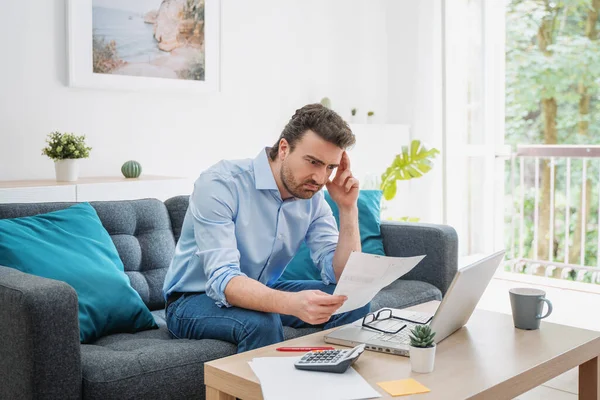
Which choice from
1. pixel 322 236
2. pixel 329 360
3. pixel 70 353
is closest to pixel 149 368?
pixel 70 353

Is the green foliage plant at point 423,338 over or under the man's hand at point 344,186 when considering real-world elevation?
under

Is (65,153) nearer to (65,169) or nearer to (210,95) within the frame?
(65,169)

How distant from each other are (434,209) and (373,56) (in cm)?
117

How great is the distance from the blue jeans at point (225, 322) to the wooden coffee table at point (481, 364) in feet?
0.57

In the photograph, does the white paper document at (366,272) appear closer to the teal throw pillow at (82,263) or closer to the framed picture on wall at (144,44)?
the teal throw pillow at (82,263)

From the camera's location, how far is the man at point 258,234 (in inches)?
74.9

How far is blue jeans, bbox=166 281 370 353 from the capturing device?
1.89 meters

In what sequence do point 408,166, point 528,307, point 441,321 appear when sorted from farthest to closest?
point 408,166 → point 528,307 → point 441,321

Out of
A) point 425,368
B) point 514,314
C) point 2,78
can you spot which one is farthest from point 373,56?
point 425,368

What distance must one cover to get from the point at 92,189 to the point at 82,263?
103 cm

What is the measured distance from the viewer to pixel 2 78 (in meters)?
3.18

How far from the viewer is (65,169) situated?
3152mm

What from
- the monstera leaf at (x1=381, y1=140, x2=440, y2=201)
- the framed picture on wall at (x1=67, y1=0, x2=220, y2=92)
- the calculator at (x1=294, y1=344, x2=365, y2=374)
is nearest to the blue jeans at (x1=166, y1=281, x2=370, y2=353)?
the calculator at (x1=294, y1=344, x2=365, y2=374)

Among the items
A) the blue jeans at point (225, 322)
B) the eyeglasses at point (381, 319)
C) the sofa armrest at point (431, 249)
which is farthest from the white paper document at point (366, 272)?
the sofa armrest at point (431, 249)
